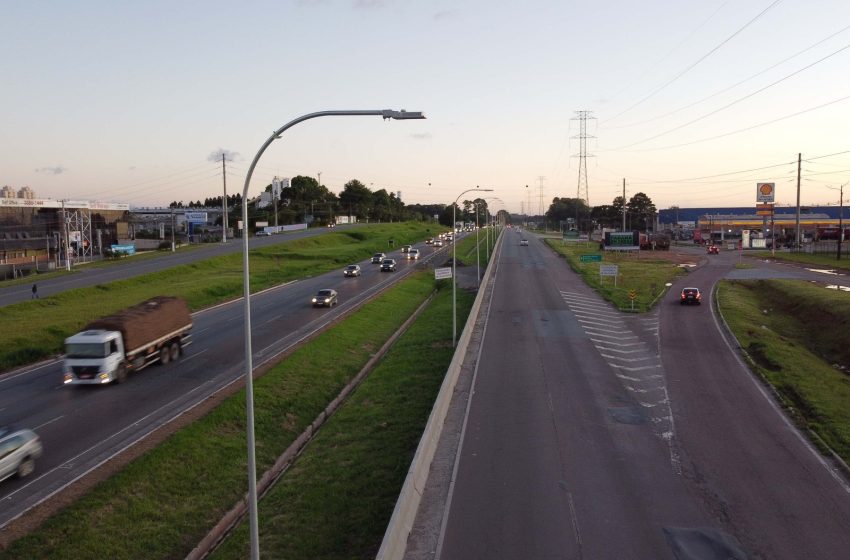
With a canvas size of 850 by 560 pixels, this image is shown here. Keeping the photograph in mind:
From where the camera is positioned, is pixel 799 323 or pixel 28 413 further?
pixel 799 323

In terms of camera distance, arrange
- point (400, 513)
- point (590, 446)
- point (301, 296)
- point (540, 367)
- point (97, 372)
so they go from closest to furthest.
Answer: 1. point (400, 513)
2. point (590, 446)
3. point (97, 372)
4. point (540, 367)
5. point (301, 296)

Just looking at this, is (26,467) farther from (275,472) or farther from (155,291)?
(155,291)

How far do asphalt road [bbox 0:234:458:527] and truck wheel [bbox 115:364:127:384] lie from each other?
0.32 meters

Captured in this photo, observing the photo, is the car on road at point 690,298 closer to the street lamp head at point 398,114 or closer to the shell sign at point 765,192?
the street lamp head at point 398,114

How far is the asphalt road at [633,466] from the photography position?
14086 mm

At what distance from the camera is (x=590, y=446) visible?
66.3 ft

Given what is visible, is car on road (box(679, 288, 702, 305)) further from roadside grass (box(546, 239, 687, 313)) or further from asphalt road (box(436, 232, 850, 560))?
asphalt road (box(436, 232, 850, 560))

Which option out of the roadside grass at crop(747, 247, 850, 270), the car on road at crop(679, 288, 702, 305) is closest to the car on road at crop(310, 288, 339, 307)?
the car on road at crop(679, 288, 702, 305)

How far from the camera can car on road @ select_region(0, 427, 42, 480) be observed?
18031 millimetres

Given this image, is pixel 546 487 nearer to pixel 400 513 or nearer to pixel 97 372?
pixel 400 513

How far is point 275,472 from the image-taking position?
2208 centimetres

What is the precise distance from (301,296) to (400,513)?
1877 inches

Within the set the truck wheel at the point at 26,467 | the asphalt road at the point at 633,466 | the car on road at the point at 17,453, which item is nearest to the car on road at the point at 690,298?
the asphalt road at the point at 633,466

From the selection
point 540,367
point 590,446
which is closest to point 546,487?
point 590,446
